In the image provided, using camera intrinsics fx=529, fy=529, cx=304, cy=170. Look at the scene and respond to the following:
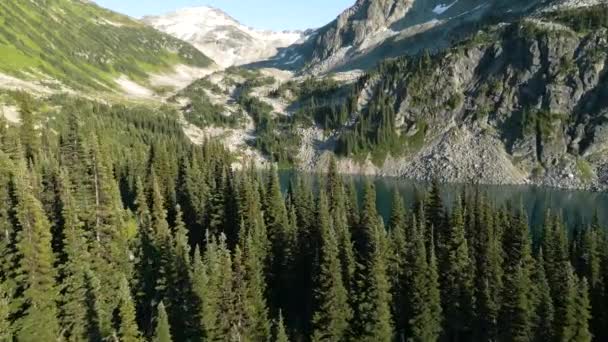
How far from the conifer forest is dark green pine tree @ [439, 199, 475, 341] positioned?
16 cm

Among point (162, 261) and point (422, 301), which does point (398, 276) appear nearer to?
point (422, 301)

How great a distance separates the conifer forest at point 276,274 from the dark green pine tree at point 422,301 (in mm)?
159

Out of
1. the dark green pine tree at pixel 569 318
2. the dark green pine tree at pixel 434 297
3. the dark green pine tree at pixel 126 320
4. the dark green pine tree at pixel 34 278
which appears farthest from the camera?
the dark green pine tree at pixel 434 297

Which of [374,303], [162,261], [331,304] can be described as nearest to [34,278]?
[162,261]

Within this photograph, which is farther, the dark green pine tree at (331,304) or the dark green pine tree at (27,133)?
the dark green pine tree at (27,133)

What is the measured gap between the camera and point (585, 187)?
584ft

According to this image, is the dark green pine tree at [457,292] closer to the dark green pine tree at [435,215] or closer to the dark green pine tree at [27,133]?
the dark green pine tree at [435,215]

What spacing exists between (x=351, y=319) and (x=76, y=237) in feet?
107

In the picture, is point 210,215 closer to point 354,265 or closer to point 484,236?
point 354,265

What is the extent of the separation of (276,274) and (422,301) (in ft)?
74.0

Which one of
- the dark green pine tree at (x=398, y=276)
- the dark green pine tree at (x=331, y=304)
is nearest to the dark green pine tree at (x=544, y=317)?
the dark green pine tree at (x=398, y=276)

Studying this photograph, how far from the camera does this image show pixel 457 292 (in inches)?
2499

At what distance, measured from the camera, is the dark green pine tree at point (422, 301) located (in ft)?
195

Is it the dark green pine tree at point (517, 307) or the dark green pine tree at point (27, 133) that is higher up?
the dark green pine tree at point (27, 133)
